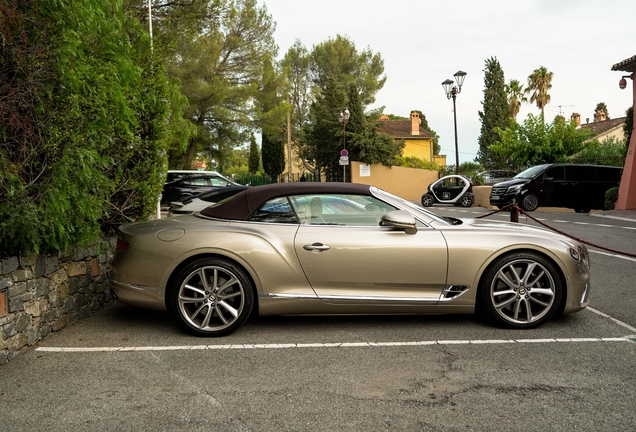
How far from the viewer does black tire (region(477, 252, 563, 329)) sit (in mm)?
4879

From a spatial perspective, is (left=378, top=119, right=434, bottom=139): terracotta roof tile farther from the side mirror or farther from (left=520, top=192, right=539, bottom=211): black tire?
the side mirror

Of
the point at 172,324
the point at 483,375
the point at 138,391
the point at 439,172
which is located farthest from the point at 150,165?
the point at 439,172

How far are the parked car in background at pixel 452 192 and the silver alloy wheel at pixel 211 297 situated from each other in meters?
21.7

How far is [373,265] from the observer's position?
477 cm

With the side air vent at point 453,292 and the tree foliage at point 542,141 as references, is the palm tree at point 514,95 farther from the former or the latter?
the side air vent at point 453,292

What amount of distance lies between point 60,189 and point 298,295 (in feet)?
6.64

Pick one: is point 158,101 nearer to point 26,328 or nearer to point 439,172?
point 26,328

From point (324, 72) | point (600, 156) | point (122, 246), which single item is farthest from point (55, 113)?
point (324, 72)

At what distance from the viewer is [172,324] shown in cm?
528

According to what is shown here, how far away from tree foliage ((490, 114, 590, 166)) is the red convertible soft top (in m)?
25.5

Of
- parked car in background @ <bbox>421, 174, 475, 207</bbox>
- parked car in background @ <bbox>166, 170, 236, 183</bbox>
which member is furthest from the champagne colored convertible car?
parked car in background @ <bbox>421, 174, 475, 207</bbox>

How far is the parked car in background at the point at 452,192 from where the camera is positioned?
25500 millimetres

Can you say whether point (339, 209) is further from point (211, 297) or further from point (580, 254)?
point (580, 254)

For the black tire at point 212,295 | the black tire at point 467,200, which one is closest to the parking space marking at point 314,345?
the black tire at point 212,295
